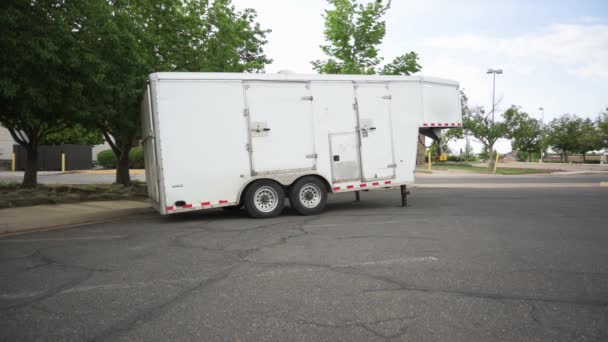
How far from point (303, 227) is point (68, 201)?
298 inches

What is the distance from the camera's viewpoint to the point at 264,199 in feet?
33.0

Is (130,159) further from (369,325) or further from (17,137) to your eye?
(369,325)

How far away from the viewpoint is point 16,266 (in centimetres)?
580

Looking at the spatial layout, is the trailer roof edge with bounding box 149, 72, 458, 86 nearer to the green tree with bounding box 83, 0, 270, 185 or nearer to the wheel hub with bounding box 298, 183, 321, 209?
the green tree with bounding box 83, 0, 270, 185

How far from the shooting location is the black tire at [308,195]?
1022 cm

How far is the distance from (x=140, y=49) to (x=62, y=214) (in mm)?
5573

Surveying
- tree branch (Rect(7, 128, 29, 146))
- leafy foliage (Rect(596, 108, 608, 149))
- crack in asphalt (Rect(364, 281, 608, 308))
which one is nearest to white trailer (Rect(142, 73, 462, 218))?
crack in asphalt (Rect(364, 281, 608, 308))

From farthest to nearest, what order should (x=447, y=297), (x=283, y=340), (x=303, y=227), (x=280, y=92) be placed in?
(x=280, y=92)
(x=303, y=227)
(x=447, y=297)
(x=283, y=340)

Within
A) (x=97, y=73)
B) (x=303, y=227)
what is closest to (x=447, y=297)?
(x=303, y=227)

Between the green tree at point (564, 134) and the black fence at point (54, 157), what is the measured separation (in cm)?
5658

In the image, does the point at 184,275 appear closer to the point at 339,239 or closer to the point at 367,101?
the point at 339,239

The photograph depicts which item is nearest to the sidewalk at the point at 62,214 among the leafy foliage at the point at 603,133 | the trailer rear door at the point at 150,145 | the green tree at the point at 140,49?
the trailer rear door at the point at 150,145

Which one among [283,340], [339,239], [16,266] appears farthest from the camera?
[339,239]

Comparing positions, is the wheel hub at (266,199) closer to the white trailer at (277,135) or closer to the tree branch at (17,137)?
the white trailer at (277,135)
